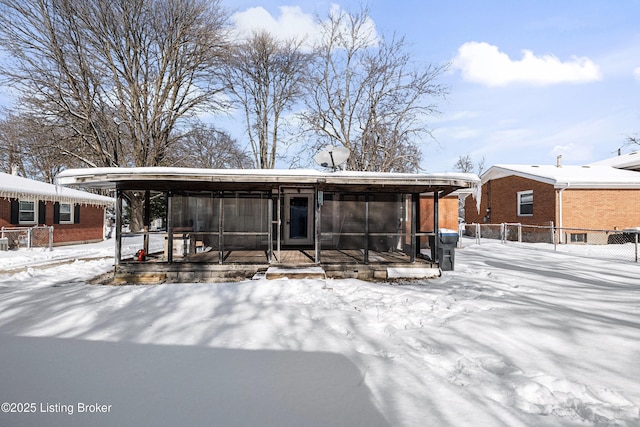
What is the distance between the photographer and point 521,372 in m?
2.94

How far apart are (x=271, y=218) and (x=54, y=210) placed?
49.5 ft

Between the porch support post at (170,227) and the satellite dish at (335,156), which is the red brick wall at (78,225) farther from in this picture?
the satellite dish at (335,156)

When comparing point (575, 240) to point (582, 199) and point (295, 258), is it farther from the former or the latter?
point (295, 258)

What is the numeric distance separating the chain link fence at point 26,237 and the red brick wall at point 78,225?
2.24 ft

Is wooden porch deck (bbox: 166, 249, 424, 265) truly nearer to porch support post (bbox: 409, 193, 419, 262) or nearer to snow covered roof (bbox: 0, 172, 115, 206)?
porch support post (bbox: 409, 193, 419, 262)

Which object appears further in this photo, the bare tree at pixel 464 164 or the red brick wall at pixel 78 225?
the bare tree at pixel 464 164

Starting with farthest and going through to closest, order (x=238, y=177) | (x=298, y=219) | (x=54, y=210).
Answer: (x=54, y=210), (x=298, y=219), (x=238, y=177)

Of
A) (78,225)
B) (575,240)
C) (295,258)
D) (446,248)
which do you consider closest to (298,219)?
(295,258)

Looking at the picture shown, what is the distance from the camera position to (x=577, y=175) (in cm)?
1689

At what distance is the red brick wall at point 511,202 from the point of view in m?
16.0

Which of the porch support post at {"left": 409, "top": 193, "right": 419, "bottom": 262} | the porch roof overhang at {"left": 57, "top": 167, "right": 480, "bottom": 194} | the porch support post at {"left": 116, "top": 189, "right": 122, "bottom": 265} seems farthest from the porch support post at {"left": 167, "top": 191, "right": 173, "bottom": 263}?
the porch support post at {"left": 409, "top": 193, "right": 419, "bottom": 262}

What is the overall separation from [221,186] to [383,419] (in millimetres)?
6626

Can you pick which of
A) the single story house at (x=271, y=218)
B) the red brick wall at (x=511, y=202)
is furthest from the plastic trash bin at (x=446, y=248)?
the red brick wall at (x=511, y=202)

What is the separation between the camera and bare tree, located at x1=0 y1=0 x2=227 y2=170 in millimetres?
13523
